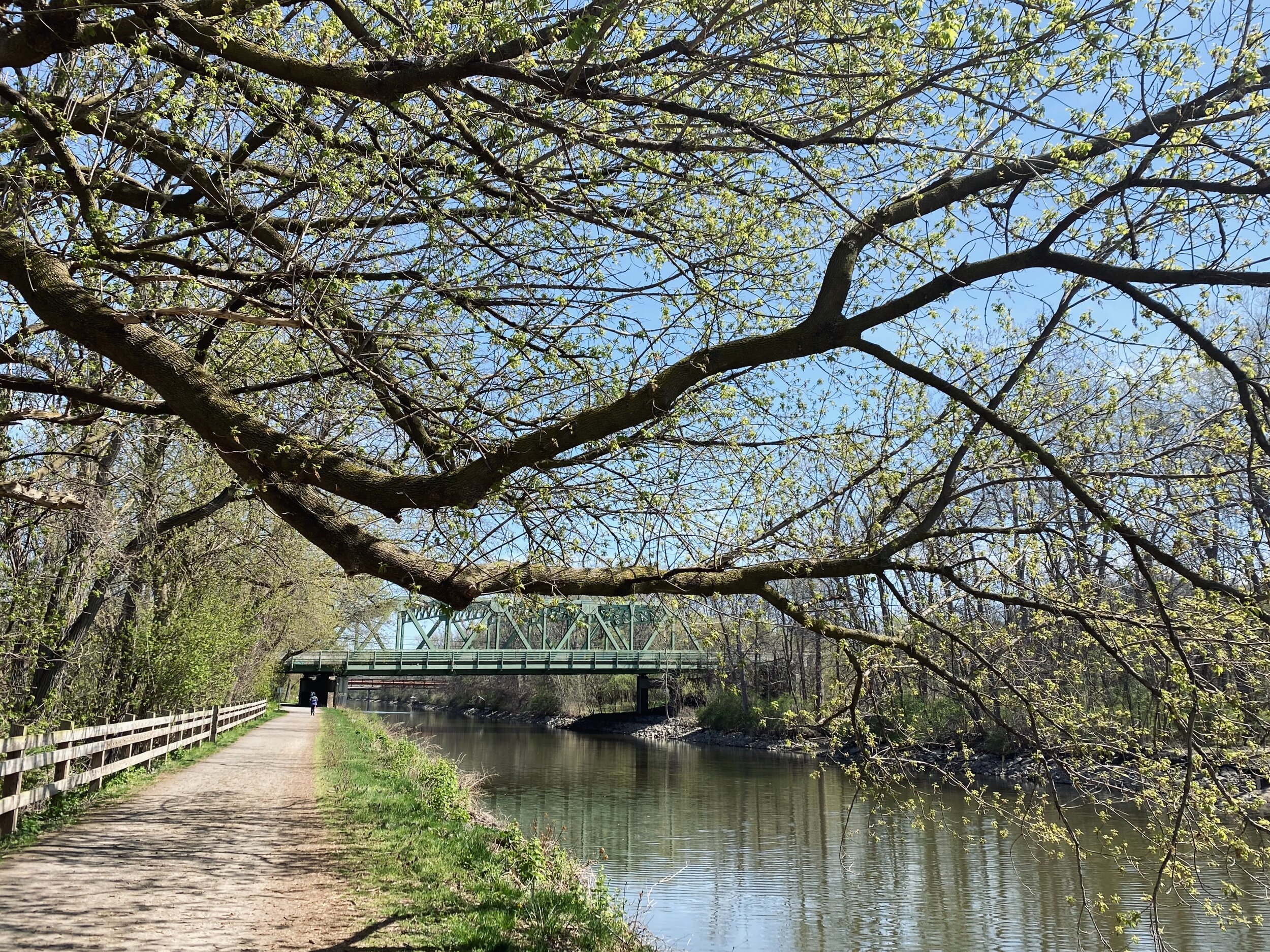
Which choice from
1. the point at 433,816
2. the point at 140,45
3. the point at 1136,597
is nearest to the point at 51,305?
the point at 140,45

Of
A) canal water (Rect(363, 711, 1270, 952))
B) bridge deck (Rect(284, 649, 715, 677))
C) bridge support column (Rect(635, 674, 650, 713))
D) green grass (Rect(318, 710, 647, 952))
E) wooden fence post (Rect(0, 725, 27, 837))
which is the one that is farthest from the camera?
bridge support column (Rect(635, 674, 650, 713))

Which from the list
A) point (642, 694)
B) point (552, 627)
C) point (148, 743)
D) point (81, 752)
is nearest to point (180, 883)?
point (81, 752)

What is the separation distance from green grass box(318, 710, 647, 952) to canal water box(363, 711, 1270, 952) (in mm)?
1138

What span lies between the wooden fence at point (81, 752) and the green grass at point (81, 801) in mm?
137

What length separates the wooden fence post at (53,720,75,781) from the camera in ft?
36.8

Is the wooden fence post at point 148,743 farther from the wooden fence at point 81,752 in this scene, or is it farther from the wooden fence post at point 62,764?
the wooden fence post at point 62,764

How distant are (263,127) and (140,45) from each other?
199 cm

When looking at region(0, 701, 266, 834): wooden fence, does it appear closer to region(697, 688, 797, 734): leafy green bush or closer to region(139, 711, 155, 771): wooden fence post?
region(139, 711, 155, 771): wooden fence post

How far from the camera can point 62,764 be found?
11.6 m

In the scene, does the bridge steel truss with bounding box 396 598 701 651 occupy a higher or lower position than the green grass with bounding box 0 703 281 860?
higher

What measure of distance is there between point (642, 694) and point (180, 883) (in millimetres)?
57783

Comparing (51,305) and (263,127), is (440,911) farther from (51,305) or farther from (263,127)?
(263,127)

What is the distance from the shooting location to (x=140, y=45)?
503cm

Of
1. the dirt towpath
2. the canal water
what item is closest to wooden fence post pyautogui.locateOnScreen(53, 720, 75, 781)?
the dirt towpath
